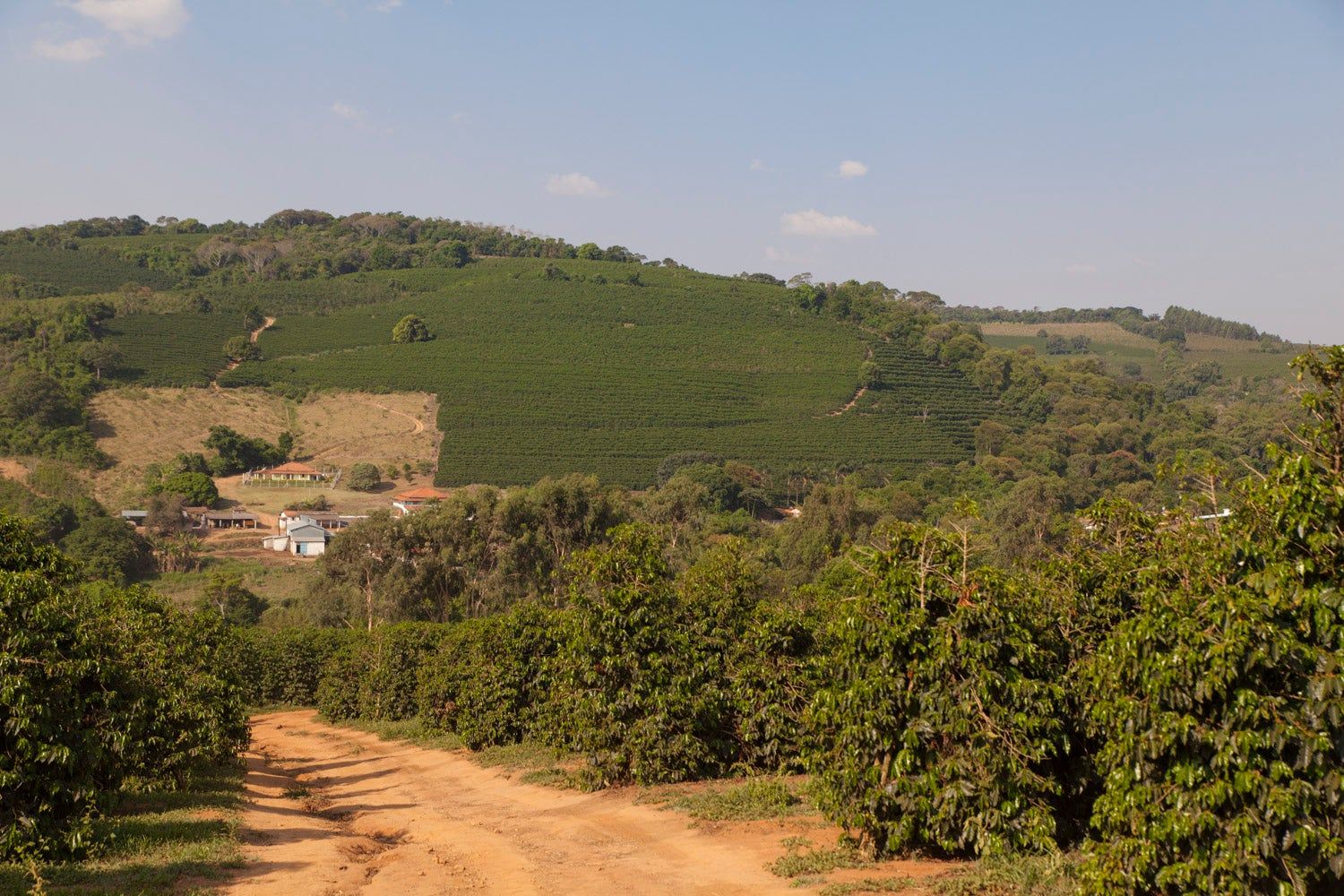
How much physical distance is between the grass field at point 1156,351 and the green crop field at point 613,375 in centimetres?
5841

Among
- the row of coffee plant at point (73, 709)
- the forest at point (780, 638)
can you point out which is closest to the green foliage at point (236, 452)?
the forest at point (780, 638)

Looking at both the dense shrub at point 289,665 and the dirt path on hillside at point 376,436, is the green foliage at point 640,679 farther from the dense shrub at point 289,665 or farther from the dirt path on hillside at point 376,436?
the dirt path on hillside at point 376,436

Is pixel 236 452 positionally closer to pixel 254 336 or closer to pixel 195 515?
pixel 195 515

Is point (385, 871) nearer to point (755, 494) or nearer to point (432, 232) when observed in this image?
point (755, 494)

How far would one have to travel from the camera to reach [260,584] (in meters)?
59.3

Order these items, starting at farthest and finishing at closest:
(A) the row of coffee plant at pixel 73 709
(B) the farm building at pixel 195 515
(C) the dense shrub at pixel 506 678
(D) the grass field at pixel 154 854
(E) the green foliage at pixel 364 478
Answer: (E) the green foliage at pixel 364 478, (B) the farm building at pixel 195 515, (C) the dense shrub at pixel 506 678, (A) the row of coffee plant at pixel 73 709, (D) the grass field at pixel 154 854

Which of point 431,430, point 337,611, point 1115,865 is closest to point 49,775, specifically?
point 1115,865

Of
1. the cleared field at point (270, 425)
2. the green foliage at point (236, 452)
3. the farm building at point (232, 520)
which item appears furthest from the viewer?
the green foliage at point (236, 452)

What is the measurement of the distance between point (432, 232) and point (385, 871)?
527 ft

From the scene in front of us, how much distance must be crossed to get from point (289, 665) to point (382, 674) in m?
9.54

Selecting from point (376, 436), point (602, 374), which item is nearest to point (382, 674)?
point (376, 436)

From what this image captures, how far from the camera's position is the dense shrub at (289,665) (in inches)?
1422

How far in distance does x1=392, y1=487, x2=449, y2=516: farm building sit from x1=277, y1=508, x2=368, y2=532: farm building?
2297 mm

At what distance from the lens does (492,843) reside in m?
12.9
